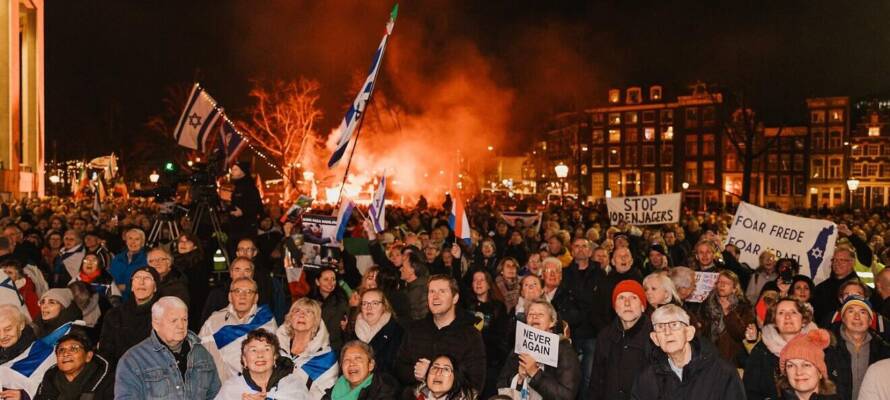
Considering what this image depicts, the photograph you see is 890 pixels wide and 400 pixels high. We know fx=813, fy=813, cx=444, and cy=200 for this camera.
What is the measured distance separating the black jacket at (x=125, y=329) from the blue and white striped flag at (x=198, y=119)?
747cm

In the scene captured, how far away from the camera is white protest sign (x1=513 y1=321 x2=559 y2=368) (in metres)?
5.09

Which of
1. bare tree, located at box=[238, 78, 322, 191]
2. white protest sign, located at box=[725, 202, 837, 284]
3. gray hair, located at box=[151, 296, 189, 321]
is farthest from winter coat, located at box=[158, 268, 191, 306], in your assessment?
bare tree, located at box=[238, 78, 322, 191]

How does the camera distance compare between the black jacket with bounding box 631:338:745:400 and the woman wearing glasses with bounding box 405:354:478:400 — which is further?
the woman wearing glasses with bounding box 405:354:478:400

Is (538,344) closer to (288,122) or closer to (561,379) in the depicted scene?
(561,379)

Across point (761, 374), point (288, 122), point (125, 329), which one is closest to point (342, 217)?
point (125, 329)

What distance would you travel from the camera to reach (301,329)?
5.54 m

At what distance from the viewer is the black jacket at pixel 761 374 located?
17.6ft

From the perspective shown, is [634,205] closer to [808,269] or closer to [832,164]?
[808,269]

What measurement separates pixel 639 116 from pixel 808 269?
6499 cm

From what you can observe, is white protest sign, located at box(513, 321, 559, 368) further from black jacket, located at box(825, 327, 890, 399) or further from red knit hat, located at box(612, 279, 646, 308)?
black jacket, located at box(825, 327, 890, 399)

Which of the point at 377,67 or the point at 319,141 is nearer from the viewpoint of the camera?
the point at 377,67

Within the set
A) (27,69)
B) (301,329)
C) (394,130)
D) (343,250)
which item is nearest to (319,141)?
(394,130)

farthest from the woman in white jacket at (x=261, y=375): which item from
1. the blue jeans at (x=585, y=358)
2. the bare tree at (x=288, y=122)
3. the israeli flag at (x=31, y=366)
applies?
the bare tree at (x=288, y=122)

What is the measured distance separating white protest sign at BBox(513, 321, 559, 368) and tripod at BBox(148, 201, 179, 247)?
628 cm
